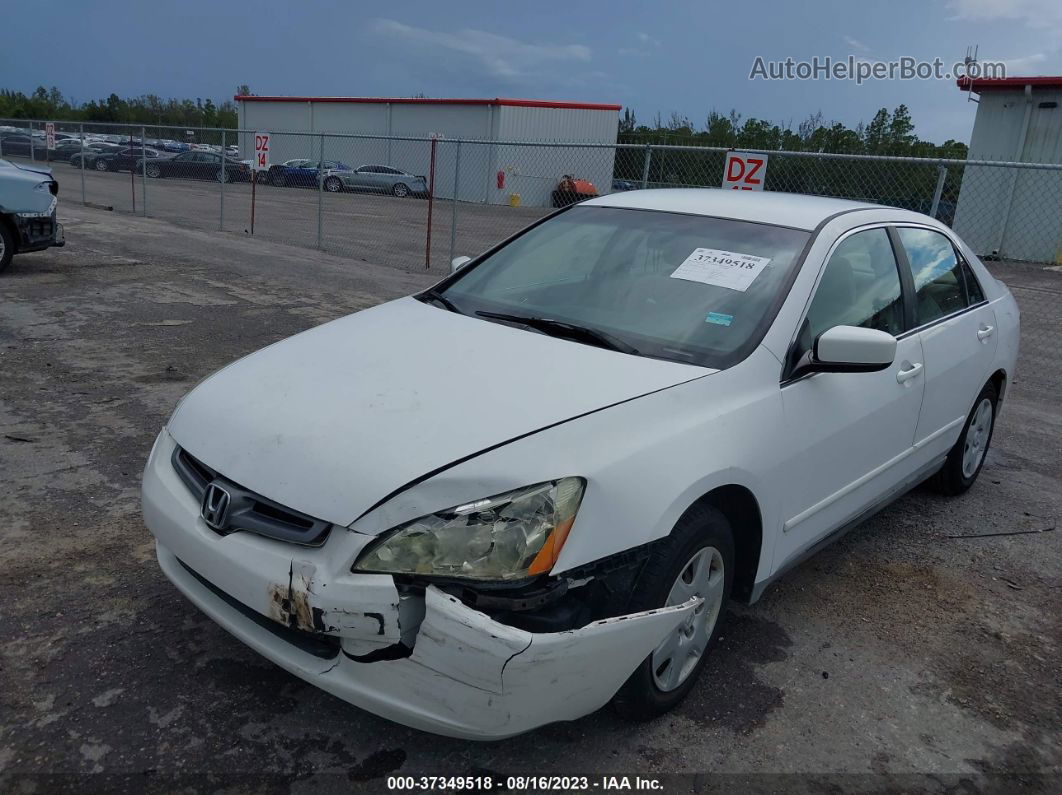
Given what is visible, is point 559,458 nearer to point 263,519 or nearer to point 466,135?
point 263,519

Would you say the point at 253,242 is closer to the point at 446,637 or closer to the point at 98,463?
the point at 98,463

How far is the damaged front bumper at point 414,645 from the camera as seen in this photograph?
2.20 metres

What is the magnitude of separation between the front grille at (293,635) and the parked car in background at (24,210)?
8833 mm

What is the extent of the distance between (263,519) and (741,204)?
2501 mm

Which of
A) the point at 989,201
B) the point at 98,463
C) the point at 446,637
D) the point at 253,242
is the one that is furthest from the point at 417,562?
the point at 989,201

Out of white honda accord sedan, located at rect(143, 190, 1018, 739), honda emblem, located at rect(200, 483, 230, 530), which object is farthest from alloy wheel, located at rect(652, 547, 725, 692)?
honda emblem, located at rect(200, 483, 230, 530)

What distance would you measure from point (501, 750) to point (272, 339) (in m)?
5.80

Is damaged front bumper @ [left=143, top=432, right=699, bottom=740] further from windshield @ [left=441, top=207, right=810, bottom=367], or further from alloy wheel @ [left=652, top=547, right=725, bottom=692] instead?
windshield @ [left=441, top=207, right=810, bottom=367]

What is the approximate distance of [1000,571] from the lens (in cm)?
413

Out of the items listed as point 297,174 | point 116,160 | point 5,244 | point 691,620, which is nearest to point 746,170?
point 691,620

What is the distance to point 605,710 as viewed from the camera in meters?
2.80

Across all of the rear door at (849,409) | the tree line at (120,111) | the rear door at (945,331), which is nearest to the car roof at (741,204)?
the rear door at (849,409)

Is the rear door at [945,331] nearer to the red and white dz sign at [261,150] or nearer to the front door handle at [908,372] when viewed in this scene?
the front door handle at [908,372]

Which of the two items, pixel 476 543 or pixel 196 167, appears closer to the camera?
pixel 476 543
